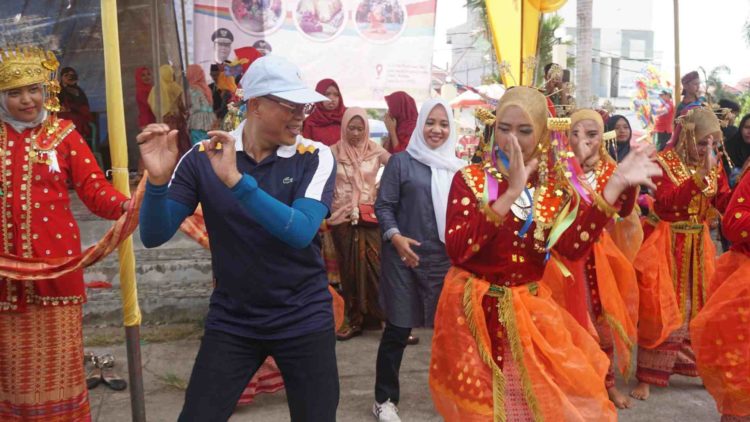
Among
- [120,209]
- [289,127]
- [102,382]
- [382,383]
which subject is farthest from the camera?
[102,382]

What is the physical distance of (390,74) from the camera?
7844 millimetres

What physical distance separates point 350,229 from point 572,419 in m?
3.64

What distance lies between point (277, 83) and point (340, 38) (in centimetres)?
533

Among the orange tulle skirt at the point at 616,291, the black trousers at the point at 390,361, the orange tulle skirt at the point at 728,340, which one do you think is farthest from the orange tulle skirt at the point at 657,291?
the black trousers at the point at 390,361

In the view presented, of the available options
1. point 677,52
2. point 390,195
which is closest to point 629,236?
point 390,195

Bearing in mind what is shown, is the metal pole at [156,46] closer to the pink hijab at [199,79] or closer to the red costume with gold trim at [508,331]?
the pink hijab at [199,79]

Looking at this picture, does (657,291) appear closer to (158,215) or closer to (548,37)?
(158,215)

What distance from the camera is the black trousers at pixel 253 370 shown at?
2625 millimetres

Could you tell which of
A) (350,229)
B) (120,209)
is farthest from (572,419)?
(350,229)

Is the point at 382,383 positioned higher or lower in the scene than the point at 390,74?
lower

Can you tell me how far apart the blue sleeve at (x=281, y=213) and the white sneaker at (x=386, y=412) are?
6.91ft

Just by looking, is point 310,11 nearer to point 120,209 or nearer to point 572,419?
point 120,209

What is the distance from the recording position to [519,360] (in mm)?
3131

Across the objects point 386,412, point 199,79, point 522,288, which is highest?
point 199,79
